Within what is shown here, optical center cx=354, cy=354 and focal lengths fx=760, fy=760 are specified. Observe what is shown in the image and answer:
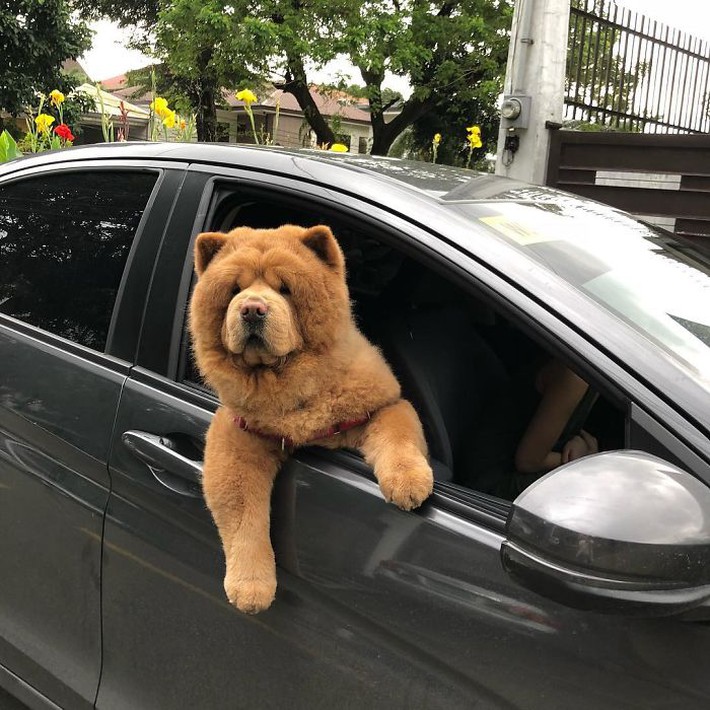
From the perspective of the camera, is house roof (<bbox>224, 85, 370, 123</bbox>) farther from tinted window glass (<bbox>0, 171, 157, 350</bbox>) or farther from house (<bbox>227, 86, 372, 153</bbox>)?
tinted window glass (<bbox>0, 171, 157, 350</bbox>)

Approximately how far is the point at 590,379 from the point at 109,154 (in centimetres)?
155

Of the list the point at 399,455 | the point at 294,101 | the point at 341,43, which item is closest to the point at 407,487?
the point at 399,455

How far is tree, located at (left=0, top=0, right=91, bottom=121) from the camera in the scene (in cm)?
1619

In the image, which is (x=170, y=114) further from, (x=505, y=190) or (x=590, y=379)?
(x=590, y=379)

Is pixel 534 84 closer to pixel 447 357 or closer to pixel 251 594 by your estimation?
pixel 447 357

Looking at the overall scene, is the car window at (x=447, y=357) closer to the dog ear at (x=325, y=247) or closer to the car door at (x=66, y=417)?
the dog ear at (x=325, y=247)

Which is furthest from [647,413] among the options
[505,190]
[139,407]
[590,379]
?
[139,407]

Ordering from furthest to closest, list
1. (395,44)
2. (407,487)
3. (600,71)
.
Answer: (395,44), (600,71), (407,487)

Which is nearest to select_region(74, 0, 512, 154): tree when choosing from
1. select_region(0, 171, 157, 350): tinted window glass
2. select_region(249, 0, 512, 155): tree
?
select_region(249, 0, 512, 155): tree

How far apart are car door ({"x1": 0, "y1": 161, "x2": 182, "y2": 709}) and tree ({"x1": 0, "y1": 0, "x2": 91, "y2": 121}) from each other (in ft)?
52.1

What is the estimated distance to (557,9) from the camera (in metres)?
5.41

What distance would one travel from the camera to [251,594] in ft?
4.59

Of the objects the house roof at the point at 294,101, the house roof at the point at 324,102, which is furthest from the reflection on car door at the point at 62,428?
the house roof at the point at 324,102

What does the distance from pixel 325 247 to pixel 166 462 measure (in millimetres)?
583
